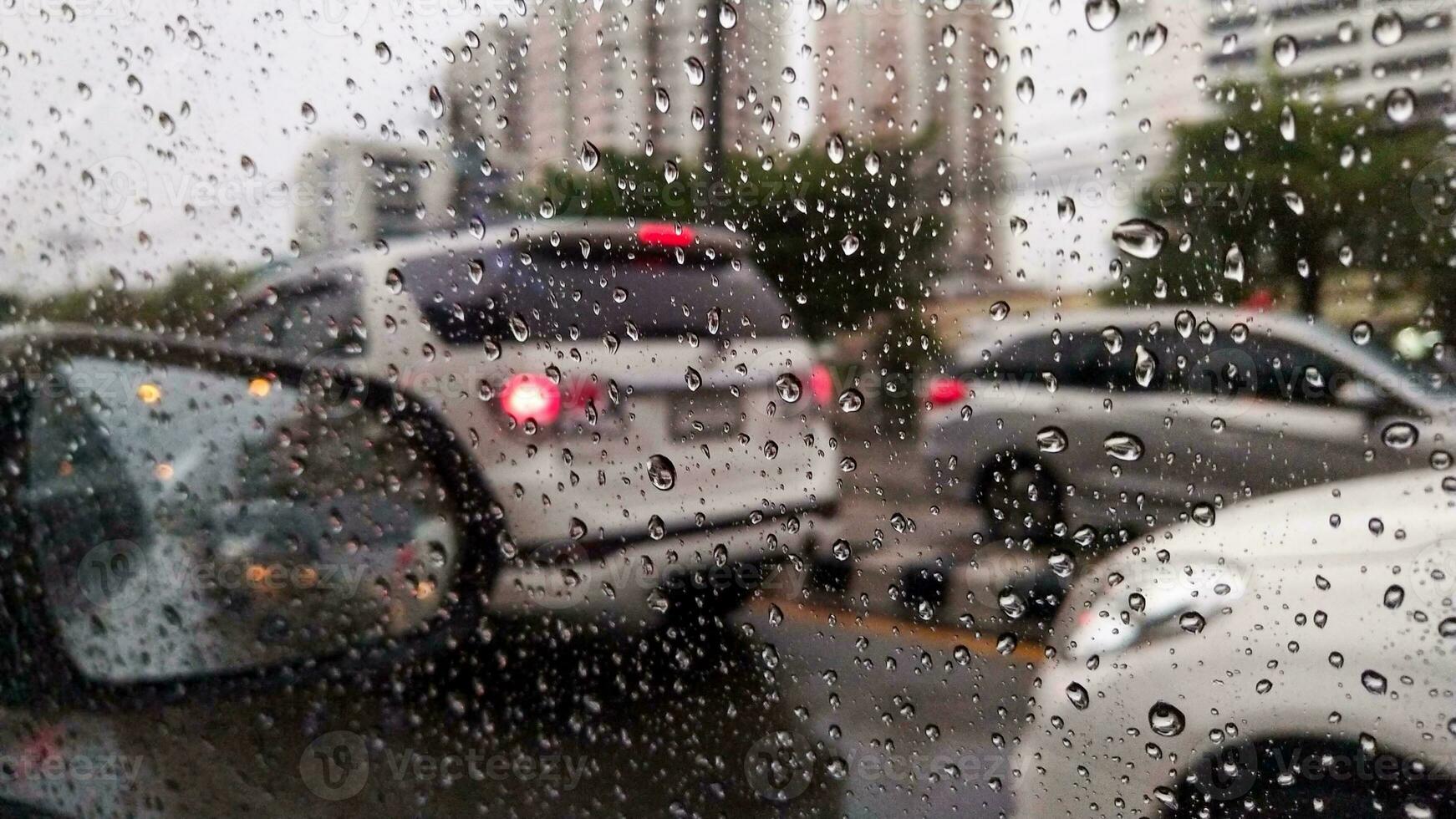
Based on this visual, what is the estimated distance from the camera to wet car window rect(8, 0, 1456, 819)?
149 cm

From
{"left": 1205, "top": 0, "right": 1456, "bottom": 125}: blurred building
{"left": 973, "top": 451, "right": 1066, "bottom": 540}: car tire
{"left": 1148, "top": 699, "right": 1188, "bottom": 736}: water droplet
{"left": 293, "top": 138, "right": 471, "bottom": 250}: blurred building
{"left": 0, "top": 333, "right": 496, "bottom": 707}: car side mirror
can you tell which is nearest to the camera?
{"left": 1205, "top": 0, "right": 1456, "bottom": 125}: blurred building

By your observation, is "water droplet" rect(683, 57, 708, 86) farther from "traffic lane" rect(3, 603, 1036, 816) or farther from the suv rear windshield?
"traffic lane" rect(3, 603, 1036, 816)

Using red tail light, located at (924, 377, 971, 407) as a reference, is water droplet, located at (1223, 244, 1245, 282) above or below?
above

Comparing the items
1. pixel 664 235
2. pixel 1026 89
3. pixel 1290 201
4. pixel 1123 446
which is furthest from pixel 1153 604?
Result: pixel 664 235

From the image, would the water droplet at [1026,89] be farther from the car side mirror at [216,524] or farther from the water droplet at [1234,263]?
the car side mirror at [216,524]

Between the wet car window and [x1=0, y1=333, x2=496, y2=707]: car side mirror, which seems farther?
[x1=0, y1=333, x2=496, y2=707]: car side mirror

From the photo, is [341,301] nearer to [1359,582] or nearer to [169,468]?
[169,468]

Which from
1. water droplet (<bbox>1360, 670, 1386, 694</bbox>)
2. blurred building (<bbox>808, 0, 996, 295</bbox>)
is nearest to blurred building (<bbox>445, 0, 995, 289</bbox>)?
blurred building (<bbox>808, 0, 996, 295</bbox>)

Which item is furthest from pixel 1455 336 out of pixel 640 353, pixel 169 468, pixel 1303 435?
pixel 169 468

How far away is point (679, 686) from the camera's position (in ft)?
6.67

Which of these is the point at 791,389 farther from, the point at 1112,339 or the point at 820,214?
the point at 1112,339

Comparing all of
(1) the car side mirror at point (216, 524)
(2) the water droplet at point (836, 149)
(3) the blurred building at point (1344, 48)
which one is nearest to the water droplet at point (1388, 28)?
(3) the blurred building at point (1344, 48)

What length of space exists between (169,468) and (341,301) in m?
0.70

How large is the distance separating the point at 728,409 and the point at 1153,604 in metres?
0.84
